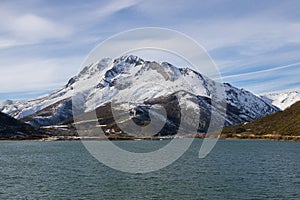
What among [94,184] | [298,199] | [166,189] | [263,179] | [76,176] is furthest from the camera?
[76,176]

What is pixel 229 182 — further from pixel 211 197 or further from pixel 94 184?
pixel 94 184

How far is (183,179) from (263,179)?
1608 cm

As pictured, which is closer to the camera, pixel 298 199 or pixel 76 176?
pixel 298 199

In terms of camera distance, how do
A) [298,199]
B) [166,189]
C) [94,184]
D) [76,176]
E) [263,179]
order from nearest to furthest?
[298,199] < [166,189] < [94,184] < [263,179] < [76,176]

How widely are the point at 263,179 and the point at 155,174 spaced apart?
2321 cm

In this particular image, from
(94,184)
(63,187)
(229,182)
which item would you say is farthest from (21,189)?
(229,182)

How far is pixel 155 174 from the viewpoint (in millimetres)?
89125

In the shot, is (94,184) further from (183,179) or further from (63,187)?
(183,179)

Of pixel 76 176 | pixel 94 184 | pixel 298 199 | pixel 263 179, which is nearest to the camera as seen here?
pixel 298 199

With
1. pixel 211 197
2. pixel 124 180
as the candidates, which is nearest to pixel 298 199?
pixel 211 197

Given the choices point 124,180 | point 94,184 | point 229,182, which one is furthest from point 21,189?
→ point 229,182

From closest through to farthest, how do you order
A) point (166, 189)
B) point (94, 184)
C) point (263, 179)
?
1. point (166, 189)
2. point (94, 184)
3. point (263, 179)

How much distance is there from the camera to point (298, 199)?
Answer: 60.2 m

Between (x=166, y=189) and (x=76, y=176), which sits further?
(x=76, y=176)
